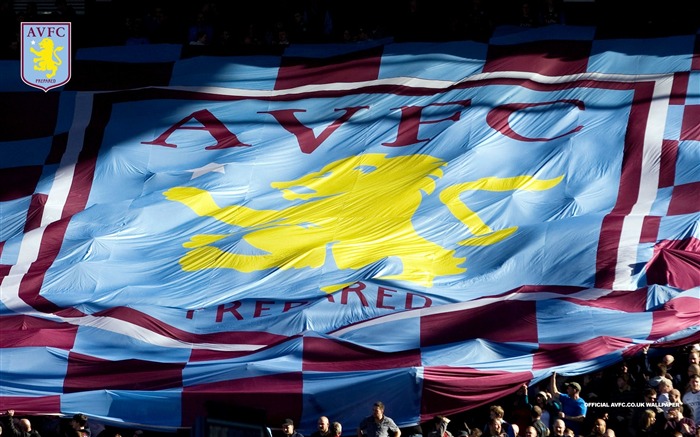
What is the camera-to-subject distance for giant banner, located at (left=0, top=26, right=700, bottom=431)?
1344 centimetres

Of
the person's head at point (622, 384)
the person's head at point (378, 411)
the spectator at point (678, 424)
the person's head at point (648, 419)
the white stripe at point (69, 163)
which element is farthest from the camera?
the white stripe at point (69, 163)

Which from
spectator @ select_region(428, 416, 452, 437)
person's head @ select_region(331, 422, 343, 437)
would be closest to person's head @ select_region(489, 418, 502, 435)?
spectator @ select_region(428, 416, 452, 437)

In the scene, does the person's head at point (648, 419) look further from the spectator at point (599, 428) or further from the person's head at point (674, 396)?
the spectator at point (599, 428)

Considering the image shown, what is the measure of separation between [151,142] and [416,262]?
13.5 ft

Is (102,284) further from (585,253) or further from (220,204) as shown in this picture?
(585,253)

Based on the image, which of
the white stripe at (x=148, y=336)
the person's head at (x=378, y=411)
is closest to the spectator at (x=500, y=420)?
the person's head at (x=378, y=411)

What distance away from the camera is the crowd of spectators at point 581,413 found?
12.5 metres

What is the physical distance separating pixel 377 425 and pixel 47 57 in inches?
326

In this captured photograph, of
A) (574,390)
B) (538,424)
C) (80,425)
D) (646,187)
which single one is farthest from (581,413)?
(80,425)

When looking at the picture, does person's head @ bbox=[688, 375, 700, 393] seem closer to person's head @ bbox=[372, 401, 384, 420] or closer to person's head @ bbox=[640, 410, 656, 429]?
person's head @ bbox=[640, 410, 656, 429]

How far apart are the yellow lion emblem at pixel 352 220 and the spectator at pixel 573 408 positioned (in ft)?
6.93

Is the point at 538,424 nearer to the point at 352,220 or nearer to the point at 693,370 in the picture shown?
the point at 693,370

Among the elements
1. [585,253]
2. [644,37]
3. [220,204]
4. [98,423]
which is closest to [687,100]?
[644,37]

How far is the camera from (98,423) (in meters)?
13.4
